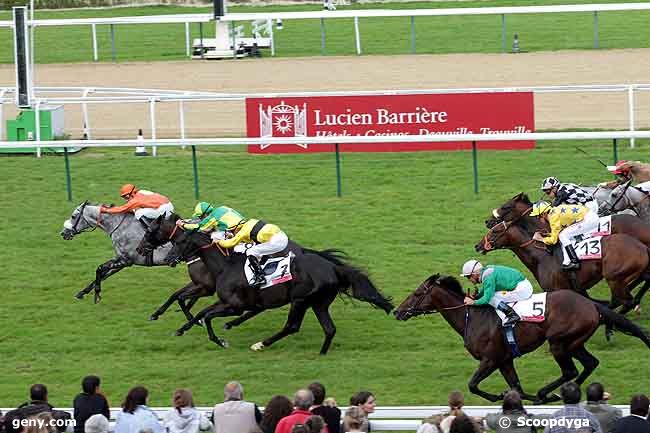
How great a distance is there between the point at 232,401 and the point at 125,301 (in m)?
4.54

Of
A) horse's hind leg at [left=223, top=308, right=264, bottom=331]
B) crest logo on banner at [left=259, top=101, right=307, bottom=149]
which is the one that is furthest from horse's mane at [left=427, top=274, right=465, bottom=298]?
crest logo on banner at [left=259, top=101, right=307, bottom=149]

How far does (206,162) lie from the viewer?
51.0 ft

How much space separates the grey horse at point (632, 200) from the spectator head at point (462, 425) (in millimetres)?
5300

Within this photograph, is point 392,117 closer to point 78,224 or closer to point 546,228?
point 78,224

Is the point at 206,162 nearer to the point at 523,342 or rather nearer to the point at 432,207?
the point at 432,207

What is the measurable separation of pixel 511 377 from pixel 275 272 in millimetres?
2096

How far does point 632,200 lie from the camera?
11609 millimetres

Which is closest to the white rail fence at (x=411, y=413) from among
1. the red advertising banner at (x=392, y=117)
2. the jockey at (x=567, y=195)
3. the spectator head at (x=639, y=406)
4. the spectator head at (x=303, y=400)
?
the spectator head at (x=303, y=400)

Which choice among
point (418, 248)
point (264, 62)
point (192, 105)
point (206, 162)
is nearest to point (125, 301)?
point (418, 248)

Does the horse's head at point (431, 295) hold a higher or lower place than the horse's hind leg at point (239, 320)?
higher

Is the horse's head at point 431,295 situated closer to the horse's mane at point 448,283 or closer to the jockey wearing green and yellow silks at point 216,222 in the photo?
the horse's mane at point 448,283

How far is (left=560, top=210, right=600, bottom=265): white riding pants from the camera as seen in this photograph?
35.2 ft

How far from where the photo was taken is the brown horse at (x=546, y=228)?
35.2 feet

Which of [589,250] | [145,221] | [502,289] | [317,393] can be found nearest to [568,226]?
[589,250]
